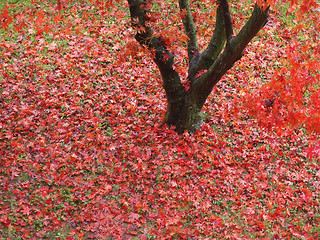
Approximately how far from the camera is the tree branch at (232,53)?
517 cm

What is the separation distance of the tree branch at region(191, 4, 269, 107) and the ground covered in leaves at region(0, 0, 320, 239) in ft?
4.25

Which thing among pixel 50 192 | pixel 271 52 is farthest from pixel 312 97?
pixel 50 192

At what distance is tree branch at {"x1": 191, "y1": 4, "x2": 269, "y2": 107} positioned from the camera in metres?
5.17

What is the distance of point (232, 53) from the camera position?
19.4 feet

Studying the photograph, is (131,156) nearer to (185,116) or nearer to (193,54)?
(185,116)

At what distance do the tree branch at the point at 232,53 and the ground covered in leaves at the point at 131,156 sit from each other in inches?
51.0

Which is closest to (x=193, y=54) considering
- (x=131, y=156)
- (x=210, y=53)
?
(x=210, y=53)

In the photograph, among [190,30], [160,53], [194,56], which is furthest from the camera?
[194,56]

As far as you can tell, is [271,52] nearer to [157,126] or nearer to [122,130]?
[157,126]

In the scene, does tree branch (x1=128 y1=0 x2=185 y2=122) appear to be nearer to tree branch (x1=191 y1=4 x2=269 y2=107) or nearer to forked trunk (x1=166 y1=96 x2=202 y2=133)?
forked trunk (x1=166 y1=96 x2=202 y2=133)

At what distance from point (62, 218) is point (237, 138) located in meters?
4.54

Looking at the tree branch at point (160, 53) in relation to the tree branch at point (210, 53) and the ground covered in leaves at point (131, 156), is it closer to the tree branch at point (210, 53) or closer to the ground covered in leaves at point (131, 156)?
the ground covered in leaves at point (131, 156)

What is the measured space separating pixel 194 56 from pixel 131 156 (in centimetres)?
295

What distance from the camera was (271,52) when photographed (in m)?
9.80
